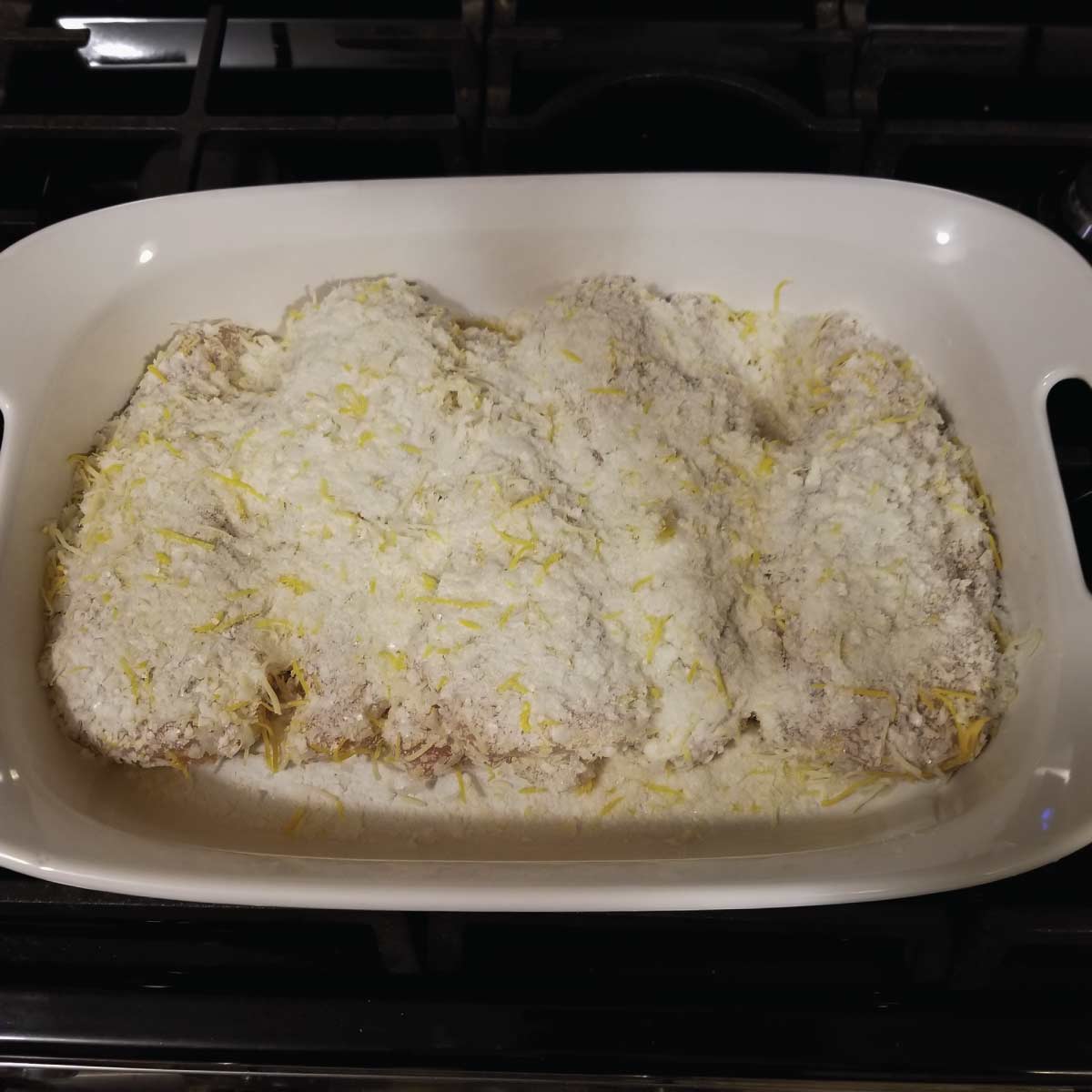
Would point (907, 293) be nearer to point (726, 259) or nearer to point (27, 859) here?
point (726, 259)

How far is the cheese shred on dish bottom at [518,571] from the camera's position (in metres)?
1.14

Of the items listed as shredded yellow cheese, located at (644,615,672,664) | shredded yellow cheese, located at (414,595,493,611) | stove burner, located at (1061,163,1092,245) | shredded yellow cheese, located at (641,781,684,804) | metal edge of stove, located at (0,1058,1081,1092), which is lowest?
metal edge of stove, located at (0,1058,1081,1092)

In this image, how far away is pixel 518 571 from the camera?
1150 mm

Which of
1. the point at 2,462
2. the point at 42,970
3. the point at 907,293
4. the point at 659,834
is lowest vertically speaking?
the point at 42,970

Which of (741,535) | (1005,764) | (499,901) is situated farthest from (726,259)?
(499,901)

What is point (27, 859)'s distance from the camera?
A: 99 cm

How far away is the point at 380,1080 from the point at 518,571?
0.60m

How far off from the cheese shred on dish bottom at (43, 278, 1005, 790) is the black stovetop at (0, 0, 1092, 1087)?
0.21 m

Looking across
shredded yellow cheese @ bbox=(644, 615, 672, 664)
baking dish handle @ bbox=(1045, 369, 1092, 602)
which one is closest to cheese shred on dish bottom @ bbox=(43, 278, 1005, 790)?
shredded yellow cheese @ bbox=(644, 615, 672, 664)

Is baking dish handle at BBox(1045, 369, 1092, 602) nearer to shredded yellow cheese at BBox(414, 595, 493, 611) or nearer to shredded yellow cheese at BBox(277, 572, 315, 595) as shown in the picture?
shredded yellow cheese at BBox(414, 595, 493, 611)

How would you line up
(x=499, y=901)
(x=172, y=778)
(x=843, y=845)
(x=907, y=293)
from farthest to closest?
(x=907, y=293), (x=172, y=778), (x=843, y=845), (x=499, y=901)

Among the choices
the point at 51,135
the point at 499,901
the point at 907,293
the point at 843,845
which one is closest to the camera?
the point at 499,901

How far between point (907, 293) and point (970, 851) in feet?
2.52

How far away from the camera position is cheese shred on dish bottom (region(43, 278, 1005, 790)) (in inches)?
45.0
